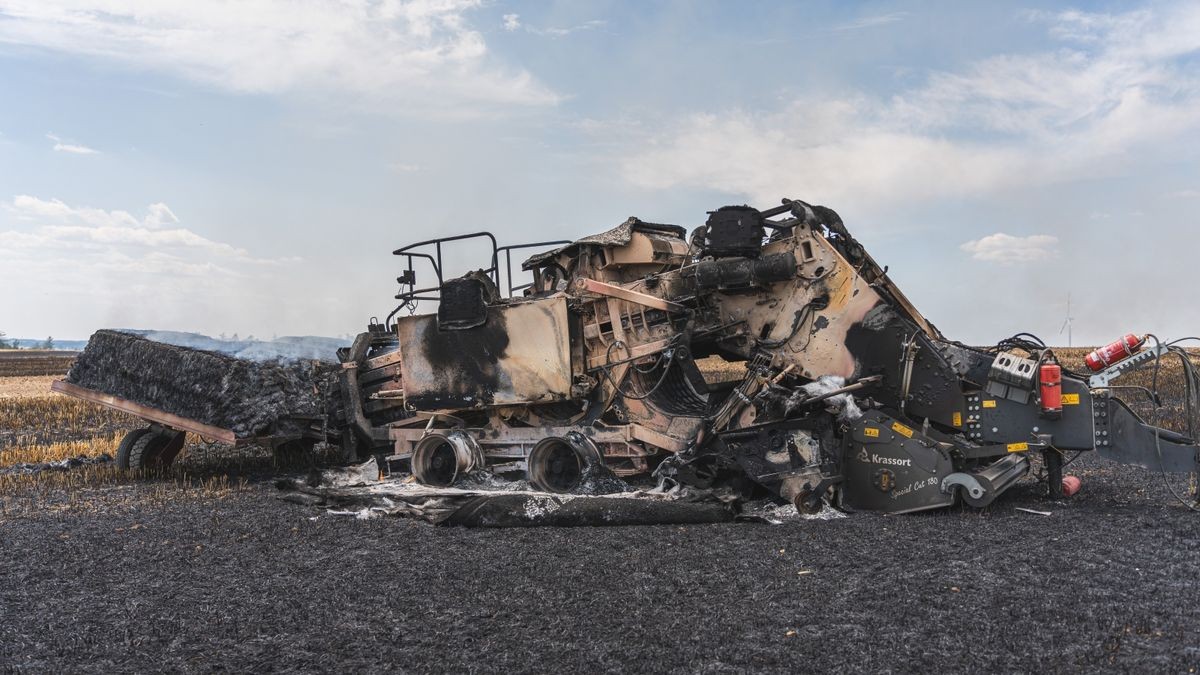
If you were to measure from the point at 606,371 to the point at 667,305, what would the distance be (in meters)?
0.88

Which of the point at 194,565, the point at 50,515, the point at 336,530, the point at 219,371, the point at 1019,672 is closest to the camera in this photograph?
the point at 1019,672

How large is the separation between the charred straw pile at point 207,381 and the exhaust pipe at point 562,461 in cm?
322

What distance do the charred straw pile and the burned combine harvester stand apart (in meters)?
1.04

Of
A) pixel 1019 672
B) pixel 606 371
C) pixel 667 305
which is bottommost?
pixel 1019 672

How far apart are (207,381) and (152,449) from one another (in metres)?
1.70

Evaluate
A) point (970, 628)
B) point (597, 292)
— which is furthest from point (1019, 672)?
point (597, 292)

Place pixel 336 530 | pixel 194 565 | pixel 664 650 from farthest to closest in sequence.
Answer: pixel 336 530 < pixel 194 565 < pixel 664 650

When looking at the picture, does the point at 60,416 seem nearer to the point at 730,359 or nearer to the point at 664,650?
the point at 730,359

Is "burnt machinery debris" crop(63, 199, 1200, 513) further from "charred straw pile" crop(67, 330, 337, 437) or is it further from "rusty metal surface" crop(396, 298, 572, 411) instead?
"charred straw pile" crop(67, 330, 337, 437)

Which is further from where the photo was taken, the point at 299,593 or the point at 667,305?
the point at 667,305

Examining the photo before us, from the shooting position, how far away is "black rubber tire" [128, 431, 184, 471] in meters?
11.6

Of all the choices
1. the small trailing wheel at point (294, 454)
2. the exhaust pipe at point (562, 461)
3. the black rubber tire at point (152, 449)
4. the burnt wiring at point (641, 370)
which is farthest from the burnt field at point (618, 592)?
the small trailing wheel at point (294, 454)

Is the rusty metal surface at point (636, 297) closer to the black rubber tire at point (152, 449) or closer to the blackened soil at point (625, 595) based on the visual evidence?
the blackened soil at point (625, 595)

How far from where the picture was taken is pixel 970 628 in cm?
475
